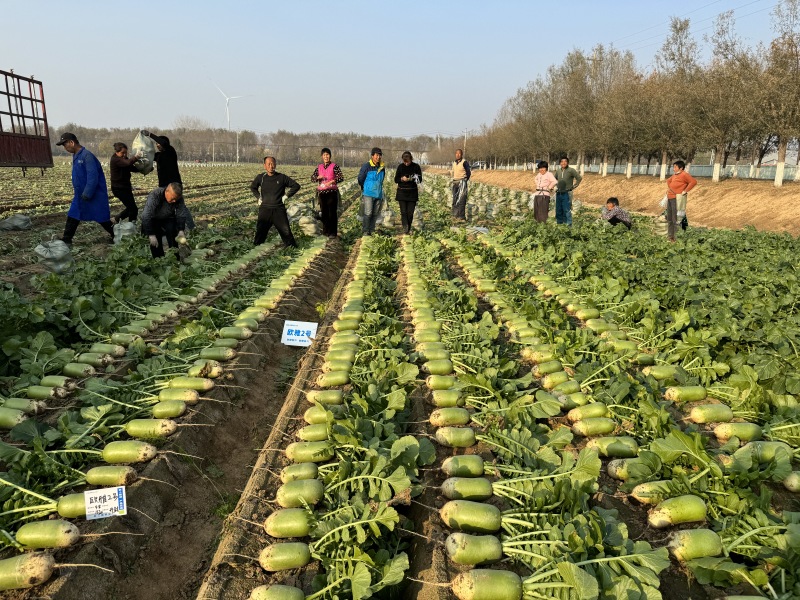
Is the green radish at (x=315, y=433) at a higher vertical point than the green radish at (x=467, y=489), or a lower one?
higher

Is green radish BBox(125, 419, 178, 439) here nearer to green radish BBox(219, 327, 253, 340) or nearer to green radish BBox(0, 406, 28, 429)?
green radish BBox(0, 406, 28, 429)

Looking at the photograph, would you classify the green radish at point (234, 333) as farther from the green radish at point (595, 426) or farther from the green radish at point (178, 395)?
the green radish at point (595, 426)

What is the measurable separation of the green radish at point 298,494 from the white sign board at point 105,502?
0.98m

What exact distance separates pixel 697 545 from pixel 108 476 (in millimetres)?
3838

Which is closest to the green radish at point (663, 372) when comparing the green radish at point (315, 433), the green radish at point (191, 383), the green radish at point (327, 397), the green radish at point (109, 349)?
the green radish at point (327, 397)

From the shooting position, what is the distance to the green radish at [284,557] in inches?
119

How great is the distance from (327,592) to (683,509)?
226 cm

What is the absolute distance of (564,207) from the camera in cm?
1517

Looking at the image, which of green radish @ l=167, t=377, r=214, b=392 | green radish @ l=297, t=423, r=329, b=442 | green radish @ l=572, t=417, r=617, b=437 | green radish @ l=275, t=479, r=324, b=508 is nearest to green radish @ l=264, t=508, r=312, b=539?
green radish @ l=275, t=479, r=324, b=508

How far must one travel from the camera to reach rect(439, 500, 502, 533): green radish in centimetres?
319

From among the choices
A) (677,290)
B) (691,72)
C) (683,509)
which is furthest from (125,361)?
(691,72)

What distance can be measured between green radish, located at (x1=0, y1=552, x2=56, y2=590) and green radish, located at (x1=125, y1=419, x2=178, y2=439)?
1.30 m

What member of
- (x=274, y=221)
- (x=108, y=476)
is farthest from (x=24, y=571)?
(x=274, y=221)

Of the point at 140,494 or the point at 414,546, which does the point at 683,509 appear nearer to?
the point at 414,546
